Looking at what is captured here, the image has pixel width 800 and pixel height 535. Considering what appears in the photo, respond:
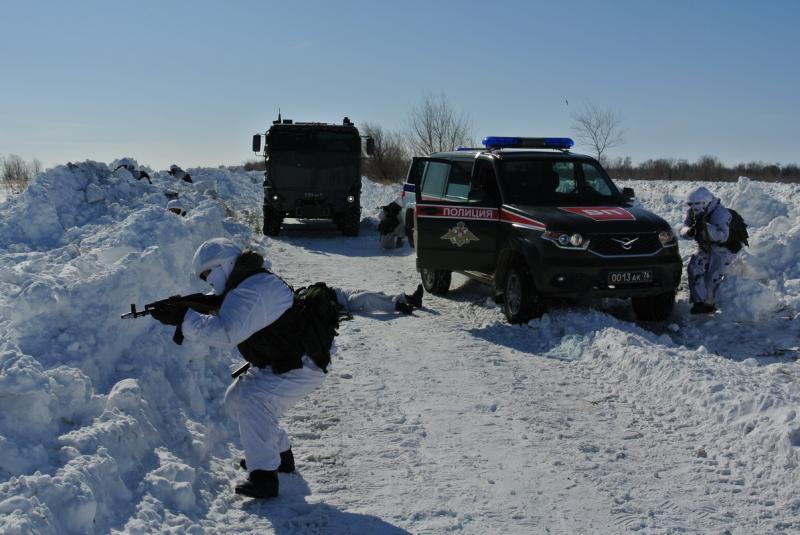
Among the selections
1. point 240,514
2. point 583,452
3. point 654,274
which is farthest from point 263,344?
point 654,274

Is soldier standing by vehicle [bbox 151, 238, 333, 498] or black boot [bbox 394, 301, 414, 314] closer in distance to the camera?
soldier standing by vehicle [bbox 151, 238, 333, 498]

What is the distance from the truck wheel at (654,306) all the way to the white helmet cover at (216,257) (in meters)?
5.63

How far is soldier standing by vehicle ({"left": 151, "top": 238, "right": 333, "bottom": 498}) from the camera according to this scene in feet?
13.2

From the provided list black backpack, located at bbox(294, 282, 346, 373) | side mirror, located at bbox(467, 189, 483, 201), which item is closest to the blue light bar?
side mirror, located at bbox(467, 189, 483, 201)

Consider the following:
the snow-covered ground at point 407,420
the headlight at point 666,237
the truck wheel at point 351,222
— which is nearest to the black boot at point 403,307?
the snow-covered ground at point 407,420

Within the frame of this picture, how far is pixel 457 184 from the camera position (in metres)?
9.57

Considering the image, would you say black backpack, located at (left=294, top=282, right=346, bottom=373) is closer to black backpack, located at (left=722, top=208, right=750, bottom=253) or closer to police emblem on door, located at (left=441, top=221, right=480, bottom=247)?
police emblem on door, located at (left=441, top=221, right=480, bottom=247)

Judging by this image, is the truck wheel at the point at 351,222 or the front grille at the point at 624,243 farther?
the truck wheel at the point at 351,222

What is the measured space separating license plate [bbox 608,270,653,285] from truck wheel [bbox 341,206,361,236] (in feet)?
32.4

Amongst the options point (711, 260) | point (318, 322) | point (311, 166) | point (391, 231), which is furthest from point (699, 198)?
point (311, 166)

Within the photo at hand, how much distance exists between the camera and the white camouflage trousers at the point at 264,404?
427 centimetres

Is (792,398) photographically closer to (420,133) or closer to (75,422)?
(75,422)

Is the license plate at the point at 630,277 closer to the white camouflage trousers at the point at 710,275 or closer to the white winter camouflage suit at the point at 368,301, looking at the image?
the white camouflage trousers at the point at 710,275

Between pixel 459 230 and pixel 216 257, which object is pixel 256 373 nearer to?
pixel 216 257
